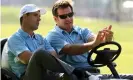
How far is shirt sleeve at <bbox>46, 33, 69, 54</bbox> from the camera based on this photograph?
4863 mm

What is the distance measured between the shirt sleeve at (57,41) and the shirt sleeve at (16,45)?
0.47 meters

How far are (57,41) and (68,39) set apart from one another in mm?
121

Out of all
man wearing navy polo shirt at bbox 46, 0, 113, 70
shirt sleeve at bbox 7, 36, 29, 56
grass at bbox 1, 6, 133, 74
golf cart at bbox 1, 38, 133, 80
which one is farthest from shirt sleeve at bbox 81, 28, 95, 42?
grass at bbox 1, 6, 133, 74

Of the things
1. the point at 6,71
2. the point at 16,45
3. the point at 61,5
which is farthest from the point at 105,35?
the point at 6,71

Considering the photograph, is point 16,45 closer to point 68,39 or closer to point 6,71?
point 6,71

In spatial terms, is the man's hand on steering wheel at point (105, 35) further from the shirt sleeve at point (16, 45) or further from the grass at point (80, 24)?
the grass at point (80, 24)

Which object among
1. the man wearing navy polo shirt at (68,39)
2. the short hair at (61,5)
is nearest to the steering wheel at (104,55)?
the man wearing navy polo shirt at (68,39)

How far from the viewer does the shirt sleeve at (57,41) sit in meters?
4.86

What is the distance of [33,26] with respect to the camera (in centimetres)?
465

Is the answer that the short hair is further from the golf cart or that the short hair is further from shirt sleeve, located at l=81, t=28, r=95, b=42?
the golf cart

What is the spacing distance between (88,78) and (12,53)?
76cm

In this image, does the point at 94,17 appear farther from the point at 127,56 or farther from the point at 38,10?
the point at 38,10

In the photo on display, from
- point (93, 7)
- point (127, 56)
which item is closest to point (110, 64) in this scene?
point (127, 56)

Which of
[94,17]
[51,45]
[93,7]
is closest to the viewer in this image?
[51,45]
